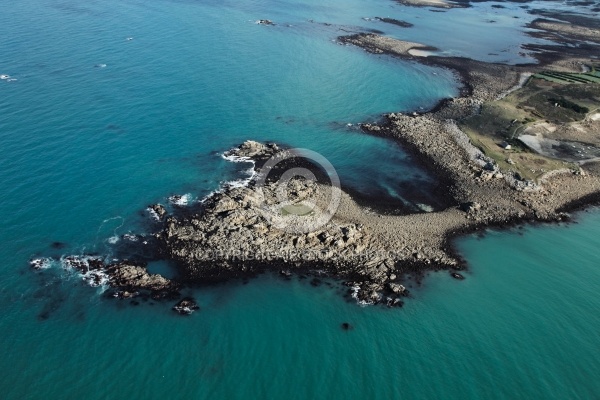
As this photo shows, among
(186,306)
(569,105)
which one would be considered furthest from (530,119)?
(186,306)

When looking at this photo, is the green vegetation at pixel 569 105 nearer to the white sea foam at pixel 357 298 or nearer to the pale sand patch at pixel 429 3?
the white sea foam at pixel 357 298

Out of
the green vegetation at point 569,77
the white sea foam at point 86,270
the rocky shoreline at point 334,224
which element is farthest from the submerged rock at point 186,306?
the green vegetation at point 569,77

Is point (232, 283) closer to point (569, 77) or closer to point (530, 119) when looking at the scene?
point (530, 119)

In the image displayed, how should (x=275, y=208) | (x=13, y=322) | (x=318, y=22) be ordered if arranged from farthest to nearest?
1. (x=318, y=22)
2. (x=275, y=208)
3. (x=13, y=322)

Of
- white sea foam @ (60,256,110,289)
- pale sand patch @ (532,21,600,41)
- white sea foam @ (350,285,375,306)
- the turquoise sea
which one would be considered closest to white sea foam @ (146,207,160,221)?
the turquoise sea

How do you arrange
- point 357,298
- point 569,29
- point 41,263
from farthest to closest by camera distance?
point 569,29 < point 41,263 < point 357,298

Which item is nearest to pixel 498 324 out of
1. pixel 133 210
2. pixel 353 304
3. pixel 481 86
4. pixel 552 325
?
pixel 552 325

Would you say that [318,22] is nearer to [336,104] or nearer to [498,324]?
[336,104]

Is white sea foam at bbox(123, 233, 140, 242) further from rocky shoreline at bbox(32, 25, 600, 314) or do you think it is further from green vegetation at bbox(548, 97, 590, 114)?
green vegetation at bbox(548, 97, 590, 114)
